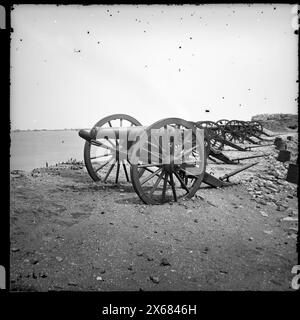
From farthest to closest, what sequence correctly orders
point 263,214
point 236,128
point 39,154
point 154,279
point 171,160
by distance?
1. point 39,154
2. point 236,128
3. point 171,160
4. point 263,214
5. point 154,279

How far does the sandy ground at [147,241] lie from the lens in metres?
2.61

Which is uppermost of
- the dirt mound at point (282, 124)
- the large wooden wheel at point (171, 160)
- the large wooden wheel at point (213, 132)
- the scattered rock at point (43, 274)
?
the dirt mound at point (282, 124)

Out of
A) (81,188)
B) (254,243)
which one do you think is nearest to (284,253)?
(254,243)

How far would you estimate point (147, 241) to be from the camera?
339 centimetres

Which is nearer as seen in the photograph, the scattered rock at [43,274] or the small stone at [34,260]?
the scattered rock at [43,274]

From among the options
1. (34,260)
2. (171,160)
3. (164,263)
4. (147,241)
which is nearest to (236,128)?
(171,160)

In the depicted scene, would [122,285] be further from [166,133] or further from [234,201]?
[234,201]

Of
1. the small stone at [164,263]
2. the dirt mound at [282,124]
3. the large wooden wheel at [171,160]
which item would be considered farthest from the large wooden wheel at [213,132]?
the dirt mound at [282,124]

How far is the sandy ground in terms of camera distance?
261 centimetres


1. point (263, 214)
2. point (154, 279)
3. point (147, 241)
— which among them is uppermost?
point (263, 214)

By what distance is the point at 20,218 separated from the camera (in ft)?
12.7

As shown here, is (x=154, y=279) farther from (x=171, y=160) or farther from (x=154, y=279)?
(x=171, y=160)

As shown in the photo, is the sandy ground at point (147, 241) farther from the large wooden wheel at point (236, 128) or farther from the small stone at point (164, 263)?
the large wooden wheel at point (236, 128)

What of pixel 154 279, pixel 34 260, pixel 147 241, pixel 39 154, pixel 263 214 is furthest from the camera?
pixel 39 154
